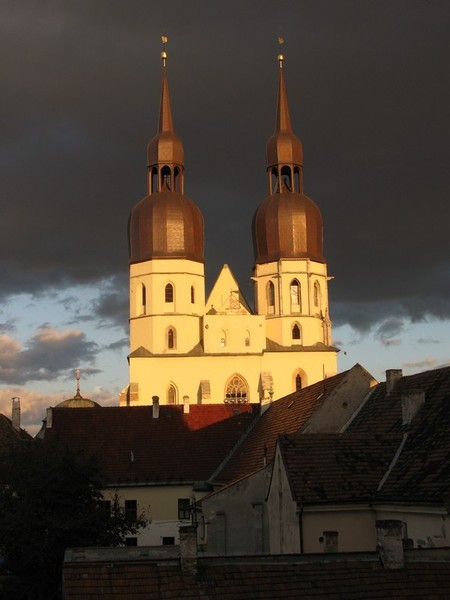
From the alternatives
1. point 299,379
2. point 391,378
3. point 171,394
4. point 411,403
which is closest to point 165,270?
point 171,394

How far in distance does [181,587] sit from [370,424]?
17049mm

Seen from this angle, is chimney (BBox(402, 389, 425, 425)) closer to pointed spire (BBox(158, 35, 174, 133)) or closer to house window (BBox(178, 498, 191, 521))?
house window (BBox(178, 498, 191, 521))

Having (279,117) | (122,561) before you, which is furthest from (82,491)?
(279,117)

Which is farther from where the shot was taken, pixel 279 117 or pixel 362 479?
pixel 279 117

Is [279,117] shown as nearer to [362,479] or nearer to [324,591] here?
[362,479]

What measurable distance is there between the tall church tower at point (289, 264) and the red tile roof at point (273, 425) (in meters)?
37.4

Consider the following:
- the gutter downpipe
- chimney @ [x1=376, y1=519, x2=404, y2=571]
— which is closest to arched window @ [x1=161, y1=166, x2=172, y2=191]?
the gutter downpipe

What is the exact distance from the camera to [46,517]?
34.7 m

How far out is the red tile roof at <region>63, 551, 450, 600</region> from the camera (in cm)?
1981

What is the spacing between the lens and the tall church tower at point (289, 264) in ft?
293

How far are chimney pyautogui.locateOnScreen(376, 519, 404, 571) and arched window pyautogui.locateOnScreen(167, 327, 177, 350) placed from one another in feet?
219

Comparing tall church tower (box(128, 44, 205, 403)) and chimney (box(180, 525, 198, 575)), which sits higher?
tall church tower (box(128, 44, 205, 403))

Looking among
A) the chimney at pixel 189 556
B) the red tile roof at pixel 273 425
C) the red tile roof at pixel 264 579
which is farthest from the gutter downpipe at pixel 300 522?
the red tile roof at pixel 273 425

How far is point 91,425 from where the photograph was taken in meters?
53.7
